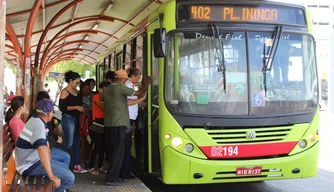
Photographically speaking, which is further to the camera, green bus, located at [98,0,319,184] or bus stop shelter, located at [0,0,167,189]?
bus stop shelter, located at [0,0,167,189]

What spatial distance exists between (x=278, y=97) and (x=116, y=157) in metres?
2.56

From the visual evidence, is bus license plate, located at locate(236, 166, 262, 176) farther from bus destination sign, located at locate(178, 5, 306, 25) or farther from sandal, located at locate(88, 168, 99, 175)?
sandal, located at locate(88, 168, 99, 175)

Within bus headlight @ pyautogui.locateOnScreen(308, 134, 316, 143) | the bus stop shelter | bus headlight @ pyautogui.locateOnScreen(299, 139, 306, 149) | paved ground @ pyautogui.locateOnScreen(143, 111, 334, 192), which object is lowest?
paved ground @ pyautogui.locateOnScreen(143, 111, 334, 192)

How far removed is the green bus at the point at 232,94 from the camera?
5691 mm

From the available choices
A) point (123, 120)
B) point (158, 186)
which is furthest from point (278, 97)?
point (158, 186)

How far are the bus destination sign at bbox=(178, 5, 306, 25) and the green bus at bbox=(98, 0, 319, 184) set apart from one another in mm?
15

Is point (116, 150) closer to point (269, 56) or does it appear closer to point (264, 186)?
point (269, 56)

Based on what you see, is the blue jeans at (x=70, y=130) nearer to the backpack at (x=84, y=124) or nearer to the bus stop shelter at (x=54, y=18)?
the backpack at (x=84, y=124)

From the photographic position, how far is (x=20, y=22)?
14.3m

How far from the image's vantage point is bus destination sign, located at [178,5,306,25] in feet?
19.5

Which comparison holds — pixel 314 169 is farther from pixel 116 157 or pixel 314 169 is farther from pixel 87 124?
pixel 87 124

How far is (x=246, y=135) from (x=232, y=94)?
602mm

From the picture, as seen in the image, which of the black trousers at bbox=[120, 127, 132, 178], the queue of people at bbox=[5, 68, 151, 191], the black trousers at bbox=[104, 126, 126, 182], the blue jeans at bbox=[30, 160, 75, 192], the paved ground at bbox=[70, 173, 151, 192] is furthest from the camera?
the black trousers at bbox=[120, 127, 132, 178]

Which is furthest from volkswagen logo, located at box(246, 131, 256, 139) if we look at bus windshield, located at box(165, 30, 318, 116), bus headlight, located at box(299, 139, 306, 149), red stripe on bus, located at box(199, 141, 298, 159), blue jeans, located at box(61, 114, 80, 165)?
blue jeans, located at box(61, 114, 80, 165)
